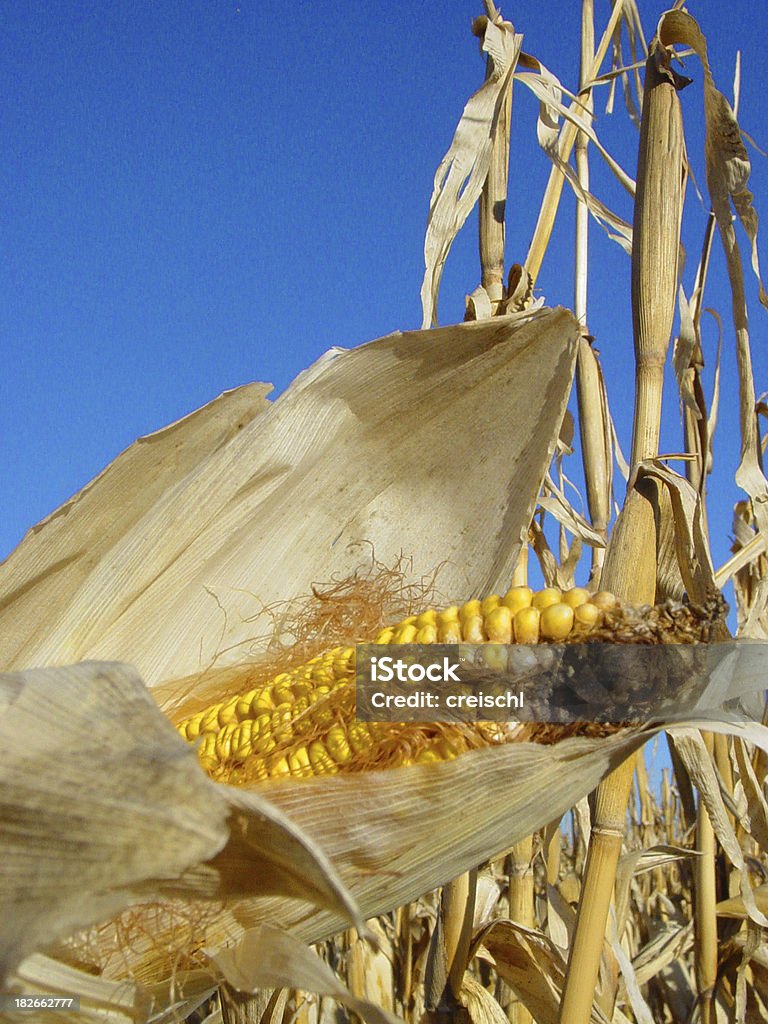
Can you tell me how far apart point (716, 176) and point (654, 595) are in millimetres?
752

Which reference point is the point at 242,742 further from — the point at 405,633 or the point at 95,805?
the point at 95,805

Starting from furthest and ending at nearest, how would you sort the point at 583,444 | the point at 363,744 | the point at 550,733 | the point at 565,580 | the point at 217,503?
the point at 565,580 → the point at 583,444 → the point at 217,503 → the point at 363,744 → the point at 550,733

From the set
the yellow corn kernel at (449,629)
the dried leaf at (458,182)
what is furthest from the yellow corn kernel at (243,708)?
the dried leaf at (458,182)

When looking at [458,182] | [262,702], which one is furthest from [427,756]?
[458,182]

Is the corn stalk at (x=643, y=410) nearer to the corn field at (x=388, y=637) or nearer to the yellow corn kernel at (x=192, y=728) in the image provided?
the corn field at (x=388, y=637)

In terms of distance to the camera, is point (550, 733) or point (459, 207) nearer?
point (550, 733)

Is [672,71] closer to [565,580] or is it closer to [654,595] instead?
[654,595]

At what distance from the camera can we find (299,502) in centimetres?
148

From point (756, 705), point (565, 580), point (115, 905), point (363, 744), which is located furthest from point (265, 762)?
point (565, 580)

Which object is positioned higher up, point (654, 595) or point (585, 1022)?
point (654, 595)

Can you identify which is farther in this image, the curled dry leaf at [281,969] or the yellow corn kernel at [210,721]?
the yellow corn kernel at [210,721]

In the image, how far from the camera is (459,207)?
174 cm

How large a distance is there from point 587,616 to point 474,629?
0.42 feet

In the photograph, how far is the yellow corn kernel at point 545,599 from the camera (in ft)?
3.01
